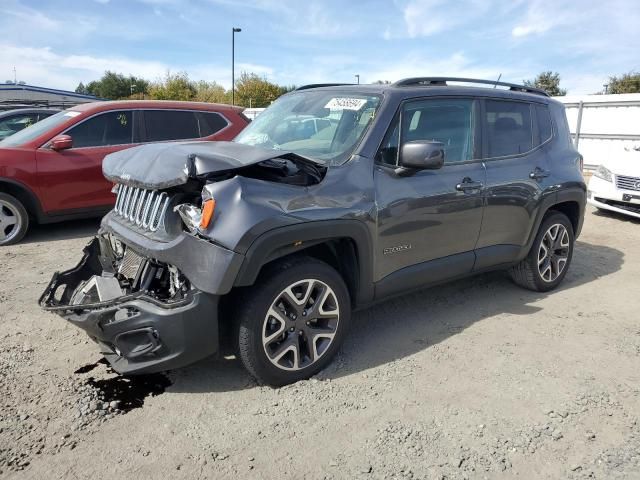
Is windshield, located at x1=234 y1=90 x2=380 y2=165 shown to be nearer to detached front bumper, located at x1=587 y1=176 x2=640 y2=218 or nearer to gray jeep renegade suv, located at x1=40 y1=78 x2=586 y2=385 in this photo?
gray jeep renegade suv, located at x1=40 y1=78 x2=586 y2=385

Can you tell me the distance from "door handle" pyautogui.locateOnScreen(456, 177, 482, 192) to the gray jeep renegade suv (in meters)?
0.02

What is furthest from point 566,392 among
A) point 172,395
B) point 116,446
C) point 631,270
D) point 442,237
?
point 631,270

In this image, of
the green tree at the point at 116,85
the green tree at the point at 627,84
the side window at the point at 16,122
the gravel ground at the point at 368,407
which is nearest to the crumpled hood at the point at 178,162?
the gravel ground at the point at 368,407

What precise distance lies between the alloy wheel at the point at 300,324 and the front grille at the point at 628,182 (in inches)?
263

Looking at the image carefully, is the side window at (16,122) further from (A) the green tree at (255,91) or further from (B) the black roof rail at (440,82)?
(A) the green tree at (255,91)

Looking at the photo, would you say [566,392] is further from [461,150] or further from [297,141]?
[297,141]

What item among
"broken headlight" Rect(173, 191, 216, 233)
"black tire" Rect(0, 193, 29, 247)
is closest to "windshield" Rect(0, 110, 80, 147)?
"black tire" Rect(0, 193, 29, 247)

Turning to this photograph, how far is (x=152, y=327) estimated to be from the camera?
2.79 m

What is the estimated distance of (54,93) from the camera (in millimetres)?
27812

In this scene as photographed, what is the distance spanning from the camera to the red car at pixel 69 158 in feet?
21.0

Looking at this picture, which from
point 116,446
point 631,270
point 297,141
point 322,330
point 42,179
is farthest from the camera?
point 42,179

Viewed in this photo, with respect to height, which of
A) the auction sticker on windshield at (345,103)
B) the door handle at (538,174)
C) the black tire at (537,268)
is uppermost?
the auction sticker on windshield at (345,103)

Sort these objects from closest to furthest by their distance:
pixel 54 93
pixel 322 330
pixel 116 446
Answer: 1. pixel 116 446
2. pixel 322 330
3. pixel 54 93

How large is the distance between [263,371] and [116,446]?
2.81ft
